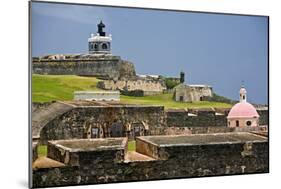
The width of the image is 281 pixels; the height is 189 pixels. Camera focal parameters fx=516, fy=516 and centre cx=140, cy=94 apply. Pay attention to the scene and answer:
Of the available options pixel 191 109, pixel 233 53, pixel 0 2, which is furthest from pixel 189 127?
pixel 0 2

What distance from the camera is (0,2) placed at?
4.19 m

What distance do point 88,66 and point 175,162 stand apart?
1.15 m

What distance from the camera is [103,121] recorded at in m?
4.43

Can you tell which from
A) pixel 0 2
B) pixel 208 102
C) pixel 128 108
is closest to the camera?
pixel 0 2

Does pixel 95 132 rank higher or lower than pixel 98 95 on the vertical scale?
lower

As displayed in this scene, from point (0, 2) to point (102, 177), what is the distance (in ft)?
5.50

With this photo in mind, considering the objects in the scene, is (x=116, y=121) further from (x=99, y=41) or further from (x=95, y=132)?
(x=99, y=41)

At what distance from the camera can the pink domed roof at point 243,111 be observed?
486 cm

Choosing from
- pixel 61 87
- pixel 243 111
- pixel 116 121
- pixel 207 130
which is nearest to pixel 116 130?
pixel 116 121

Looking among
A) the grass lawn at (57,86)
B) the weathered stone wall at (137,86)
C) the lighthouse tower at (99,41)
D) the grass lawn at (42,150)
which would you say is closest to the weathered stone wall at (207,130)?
the weathered stone wall at (137,86)

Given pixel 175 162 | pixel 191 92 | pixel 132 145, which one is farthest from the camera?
pixel 191 92

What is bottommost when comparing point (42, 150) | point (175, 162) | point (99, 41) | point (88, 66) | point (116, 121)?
point (175, 162)

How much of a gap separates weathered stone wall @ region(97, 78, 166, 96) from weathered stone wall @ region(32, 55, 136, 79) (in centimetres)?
5
